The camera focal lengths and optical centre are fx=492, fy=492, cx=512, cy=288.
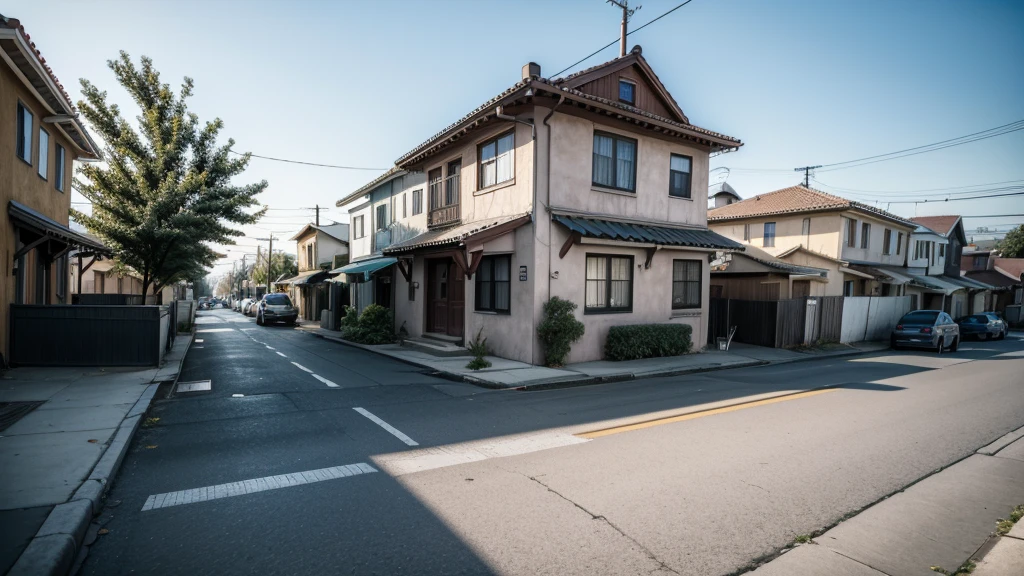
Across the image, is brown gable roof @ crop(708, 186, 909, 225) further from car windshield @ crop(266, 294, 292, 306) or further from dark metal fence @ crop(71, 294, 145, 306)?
dark metal fence @ crop(71, 294, 145, 306)

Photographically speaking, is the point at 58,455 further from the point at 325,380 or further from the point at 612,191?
the point at 612,191

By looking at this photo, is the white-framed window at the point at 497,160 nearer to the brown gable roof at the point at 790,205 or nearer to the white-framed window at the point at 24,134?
the white-framed window at the point at 24,134

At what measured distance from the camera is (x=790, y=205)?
27.9m

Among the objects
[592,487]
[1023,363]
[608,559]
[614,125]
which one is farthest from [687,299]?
[608,559]

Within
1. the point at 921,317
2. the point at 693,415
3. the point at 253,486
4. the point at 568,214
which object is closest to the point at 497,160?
the point at 568,214

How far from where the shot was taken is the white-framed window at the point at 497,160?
44.2 feet

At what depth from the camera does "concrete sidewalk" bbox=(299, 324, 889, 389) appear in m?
10.6

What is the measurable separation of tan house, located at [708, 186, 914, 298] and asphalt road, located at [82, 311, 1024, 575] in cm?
1647

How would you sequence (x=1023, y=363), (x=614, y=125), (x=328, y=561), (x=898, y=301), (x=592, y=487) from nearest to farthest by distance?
(x=328, y=561)
(x=592, y=487)
(x=614, y=125)
(x=1023, y=363)
(x=898, y=301)

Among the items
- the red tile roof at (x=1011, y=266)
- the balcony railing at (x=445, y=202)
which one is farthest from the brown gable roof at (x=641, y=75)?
the red tile roof at (x=1011, y=266)

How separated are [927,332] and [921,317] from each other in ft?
3.28

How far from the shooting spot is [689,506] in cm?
436

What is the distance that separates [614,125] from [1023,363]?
49.0 feet

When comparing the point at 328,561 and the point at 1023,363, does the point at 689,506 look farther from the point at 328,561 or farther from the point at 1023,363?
the point at 1023,363
